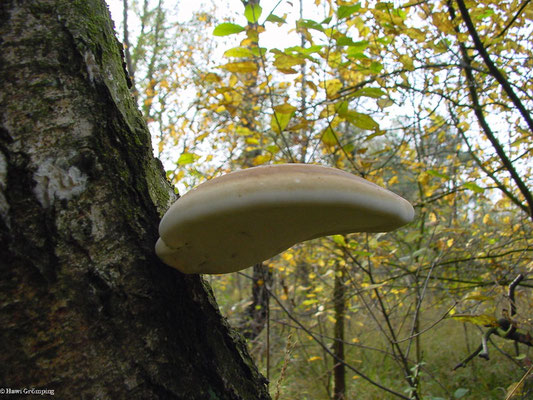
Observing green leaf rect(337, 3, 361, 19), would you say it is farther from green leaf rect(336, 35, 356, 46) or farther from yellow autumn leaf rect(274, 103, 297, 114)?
yellow autumn leaf rect(274, 103, 297, 114)

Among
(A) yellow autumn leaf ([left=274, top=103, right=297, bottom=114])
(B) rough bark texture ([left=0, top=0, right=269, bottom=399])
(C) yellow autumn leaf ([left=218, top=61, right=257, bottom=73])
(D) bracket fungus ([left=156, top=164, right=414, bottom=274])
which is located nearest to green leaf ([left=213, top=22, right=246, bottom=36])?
(C) yellow autumn leaf ([left=218, top=61, right=257, bottom=73])

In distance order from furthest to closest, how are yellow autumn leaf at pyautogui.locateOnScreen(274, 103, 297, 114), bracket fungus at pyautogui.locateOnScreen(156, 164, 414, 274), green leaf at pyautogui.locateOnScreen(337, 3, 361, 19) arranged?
yellow autumn leaf at pyautogui.locateOnScreen(274, 103, 297, 114)
green leaf at pyautogui.locateOnScreen(337, 3, 361, 19)
bracket fungus at pyautogui.locateOnScreen(156, 164, 414, 274)

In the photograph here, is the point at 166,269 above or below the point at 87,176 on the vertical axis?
below

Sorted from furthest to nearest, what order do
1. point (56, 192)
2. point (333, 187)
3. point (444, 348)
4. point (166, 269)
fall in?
1. point (444, 348)
2. point (166, 269)
3. point (56, 192)
4. point (333, 187)

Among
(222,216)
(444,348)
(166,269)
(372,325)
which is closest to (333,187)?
(222,216)

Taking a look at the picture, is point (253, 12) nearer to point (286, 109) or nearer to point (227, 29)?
point (227, 29)

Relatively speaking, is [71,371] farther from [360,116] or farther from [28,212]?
[360,116]
